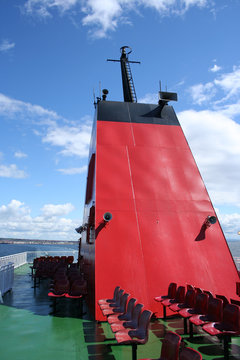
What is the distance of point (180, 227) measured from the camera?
29.6 feet

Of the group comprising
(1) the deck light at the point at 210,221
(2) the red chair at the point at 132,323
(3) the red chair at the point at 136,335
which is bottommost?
(3) the red chair at the point at 136,335

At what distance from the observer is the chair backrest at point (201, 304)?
5.84 meters

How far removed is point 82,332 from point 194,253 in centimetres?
406

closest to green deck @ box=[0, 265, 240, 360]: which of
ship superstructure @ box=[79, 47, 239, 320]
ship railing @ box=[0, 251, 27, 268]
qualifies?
ship superstructure @ box=[79, 47, 239, 320]

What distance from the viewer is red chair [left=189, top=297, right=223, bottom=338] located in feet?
17.6

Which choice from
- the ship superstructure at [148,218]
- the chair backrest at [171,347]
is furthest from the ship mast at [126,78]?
the chair backrest at [171,347]

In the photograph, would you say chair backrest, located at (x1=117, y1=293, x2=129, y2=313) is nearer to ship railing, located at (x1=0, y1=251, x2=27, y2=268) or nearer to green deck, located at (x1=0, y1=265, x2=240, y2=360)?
green deck, located at (x1=0, y1=265, x2=240, y2=360)

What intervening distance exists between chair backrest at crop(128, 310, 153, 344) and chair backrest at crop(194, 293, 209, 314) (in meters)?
1.65

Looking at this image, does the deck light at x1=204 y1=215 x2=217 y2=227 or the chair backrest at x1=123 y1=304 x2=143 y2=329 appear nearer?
the chair backrest at x1=123 y1=304 x2=143 y2=329

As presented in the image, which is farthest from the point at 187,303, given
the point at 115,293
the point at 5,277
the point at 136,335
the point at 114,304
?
the point at 5,277

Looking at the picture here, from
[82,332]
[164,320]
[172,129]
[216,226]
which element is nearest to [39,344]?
[82,332]

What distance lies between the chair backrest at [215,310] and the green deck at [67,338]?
2.06ft

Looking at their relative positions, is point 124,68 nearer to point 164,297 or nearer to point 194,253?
point 194,253

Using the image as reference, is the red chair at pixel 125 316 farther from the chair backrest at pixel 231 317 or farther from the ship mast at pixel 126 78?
the ship mast at pixel 126 78
